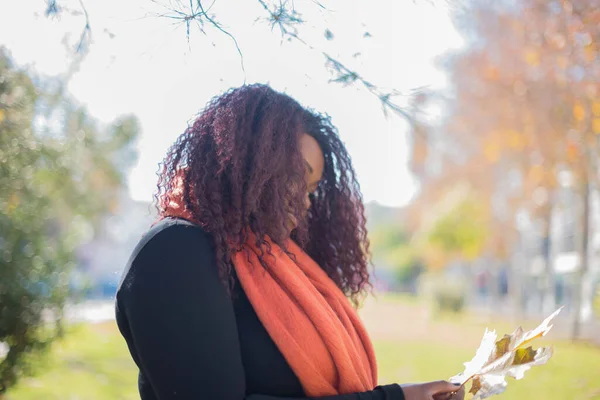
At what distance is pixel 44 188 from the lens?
18.5 feet

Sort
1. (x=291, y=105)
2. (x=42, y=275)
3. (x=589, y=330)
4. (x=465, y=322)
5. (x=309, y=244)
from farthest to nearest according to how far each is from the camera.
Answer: (x=465, y=322) → (x=589, y=330) → (x=42, y=275) → (x=309, y=244) → (x=291, y=105)

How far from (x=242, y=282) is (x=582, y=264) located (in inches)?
427

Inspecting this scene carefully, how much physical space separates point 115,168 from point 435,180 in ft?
47.3

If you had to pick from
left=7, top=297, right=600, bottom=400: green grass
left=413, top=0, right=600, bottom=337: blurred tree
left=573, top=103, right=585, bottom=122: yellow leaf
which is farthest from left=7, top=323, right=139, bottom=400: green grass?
left=573, top=103, right=585, bottom=122: yellow leaf

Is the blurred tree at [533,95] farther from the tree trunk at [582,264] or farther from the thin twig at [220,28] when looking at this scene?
the thin twig at [220,28]

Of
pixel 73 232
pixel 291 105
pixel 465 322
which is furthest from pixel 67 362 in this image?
pixel 465 322

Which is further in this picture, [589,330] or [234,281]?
[589,330]

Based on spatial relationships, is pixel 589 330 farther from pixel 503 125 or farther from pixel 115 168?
pixel 115 168

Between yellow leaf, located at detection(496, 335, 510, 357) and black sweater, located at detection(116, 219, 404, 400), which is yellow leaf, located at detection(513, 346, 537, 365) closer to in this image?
yellow leaf, located at detection(496, 335, 510, 357)

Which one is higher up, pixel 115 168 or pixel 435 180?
pixel 435 180

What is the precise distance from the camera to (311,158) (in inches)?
72.0

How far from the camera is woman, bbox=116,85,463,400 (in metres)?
1.39

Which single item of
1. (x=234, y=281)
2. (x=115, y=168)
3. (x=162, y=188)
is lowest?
(x=234, y=281)

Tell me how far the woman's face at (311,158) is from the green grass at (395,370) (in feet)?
13.7
